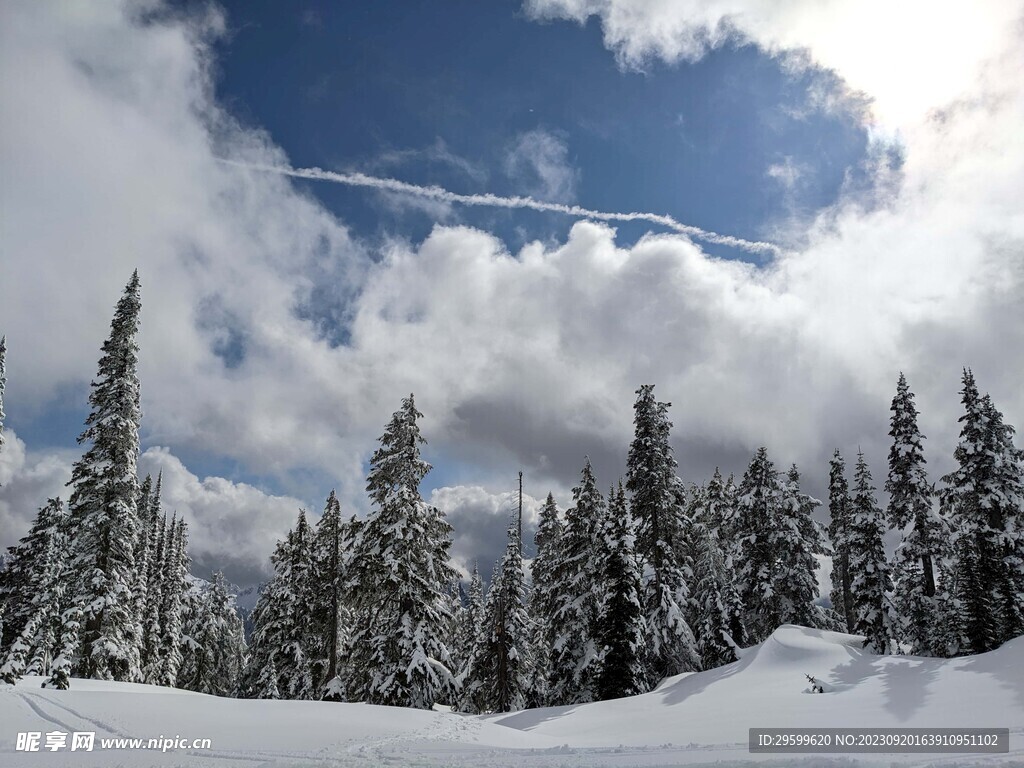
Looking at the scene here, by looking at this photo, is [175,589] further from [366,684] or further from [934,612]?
[934,612]

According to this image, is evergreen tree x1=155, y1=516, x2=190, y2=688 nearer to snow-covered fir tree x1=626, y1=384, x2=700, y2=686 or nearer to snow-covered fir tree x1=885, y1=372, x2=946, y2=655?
snow-covered fir tree x1=626, y1=384, x2=700, y2=686

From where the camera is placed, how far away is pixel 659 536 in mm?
32625

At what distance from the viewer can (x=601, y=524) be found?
104ft

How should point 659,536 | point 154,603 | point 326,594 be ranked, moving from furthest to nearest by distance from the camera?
point 154,603, point 326,594, point 659,536

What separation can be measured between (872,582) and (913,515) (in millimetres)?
5961

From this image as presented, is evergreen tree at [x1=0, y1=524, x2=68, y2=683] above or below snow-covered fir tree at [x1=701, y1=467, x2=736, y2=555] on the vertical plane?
below

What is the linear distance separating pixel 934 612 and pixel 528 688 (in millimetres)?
23661

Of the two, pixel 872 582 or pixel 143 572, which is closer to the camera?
pixel 872 582

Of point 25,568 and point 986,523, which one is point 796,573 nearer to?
point 986,523

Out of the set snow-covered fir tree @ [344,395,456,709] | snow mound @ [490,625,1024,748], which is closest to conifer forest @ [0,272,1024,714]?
snow-covered fir tree @ [344,395,456,709]

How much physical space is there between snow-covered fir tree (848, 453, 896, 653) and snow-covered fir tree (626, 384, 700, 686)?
884 centimetres

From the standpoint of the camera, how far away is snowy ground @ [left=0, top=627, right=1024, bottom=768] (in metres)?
12.5

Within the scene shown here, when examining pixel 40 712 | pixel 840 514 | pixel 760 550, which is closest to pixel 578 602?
pixel 760 550

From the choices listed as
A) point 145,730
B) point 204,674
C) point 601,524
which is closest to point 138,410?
point 145,730
